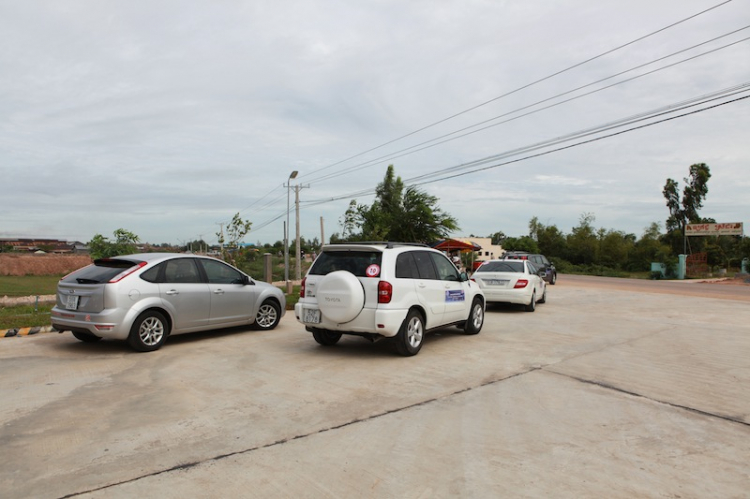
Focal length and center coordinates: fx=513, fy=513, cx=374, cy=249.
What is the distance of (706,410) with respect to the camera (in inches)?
212

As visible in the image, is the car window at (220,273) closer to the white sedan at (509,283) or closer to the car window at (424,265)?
the car window at (424,265)

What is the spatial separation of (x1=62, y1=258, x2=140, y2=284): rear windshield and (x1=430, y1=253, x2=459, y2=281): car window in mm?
5030

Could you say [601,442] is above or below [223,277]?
below

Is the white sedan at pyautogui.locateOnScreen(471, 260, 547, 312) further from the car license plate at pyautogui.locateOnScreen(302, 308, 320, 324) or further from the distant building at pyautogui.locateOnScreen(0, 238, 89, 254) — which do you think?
the distant building at pyautogui.locateOnScreen(0, 238, 89, 254)

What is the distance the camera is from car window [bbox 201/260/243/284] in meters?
9.36

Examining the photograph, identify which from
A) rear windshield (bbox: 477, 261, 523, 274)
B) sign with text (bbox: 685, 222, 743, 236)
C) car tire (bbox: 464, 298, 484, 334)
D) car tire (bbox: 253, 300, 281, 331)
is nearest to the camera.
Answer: car tire (bbox: 464, 298, 484, 334)

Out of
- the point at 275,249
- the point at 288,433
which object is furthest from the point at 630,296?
the point at 275,249

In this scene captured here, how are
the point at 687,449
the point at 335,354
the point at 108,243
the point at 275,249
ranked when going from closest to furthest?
1. the point at 687,449
2. the point at 335,354
3. the point at 108,243
4. the point at 275,249

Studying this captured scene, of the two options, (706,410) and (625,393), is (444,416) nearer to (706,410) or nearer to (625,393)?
(625,393)

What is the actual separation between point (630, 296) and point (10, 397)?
19765mm

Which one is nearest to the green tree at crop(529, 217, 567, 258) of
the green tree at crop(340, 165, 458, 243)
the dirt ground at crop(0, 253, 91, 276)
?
the green tree at crop(340, 165, 458, 243)

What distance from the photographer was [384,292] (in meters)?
7.52

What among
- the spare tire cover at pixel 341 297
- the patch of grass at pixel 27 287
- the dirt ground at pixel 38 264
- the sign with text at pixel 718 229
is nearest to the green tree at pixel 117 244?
the patch of grass at pixel 27 287

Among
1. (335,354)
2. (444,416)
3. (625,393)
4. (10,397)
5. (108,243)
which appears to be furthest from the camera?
(108,243)
